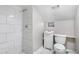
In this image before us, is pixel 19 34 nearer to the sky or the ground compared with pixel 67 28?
nearer to the ground

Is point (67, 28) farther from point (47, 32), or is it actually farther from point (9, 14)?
point (9, 14)

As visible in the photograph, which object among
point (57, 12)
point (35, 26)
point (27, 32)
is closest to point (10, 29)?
point (27, 32)

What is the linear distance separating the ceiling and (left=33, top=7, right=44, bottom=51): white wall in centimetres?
7

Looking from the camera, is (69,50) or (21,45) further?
(21,45)

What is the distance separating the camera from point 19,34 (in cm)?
111

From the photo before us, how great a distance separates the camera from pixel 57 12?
2.99 feet

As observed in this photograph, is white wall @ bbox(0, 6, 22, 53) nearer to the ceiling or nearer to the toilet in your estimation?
the ceiling

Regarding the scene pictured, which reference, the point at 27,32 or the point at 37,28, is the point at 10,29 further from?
the point at 37,28

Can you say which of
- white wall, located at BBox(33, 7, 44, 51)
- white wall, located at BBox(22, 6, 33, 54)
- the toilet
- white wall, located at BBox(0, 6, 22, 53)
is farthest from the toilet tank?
white wall, located at BBox(0, 6, 22, 53)

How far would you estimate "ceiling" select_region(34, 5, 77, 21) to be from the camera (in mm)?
870

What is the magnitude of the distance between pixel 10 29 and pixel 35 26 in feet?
1.55

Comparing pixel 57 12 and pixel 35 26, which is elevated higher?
pixel 57 12
